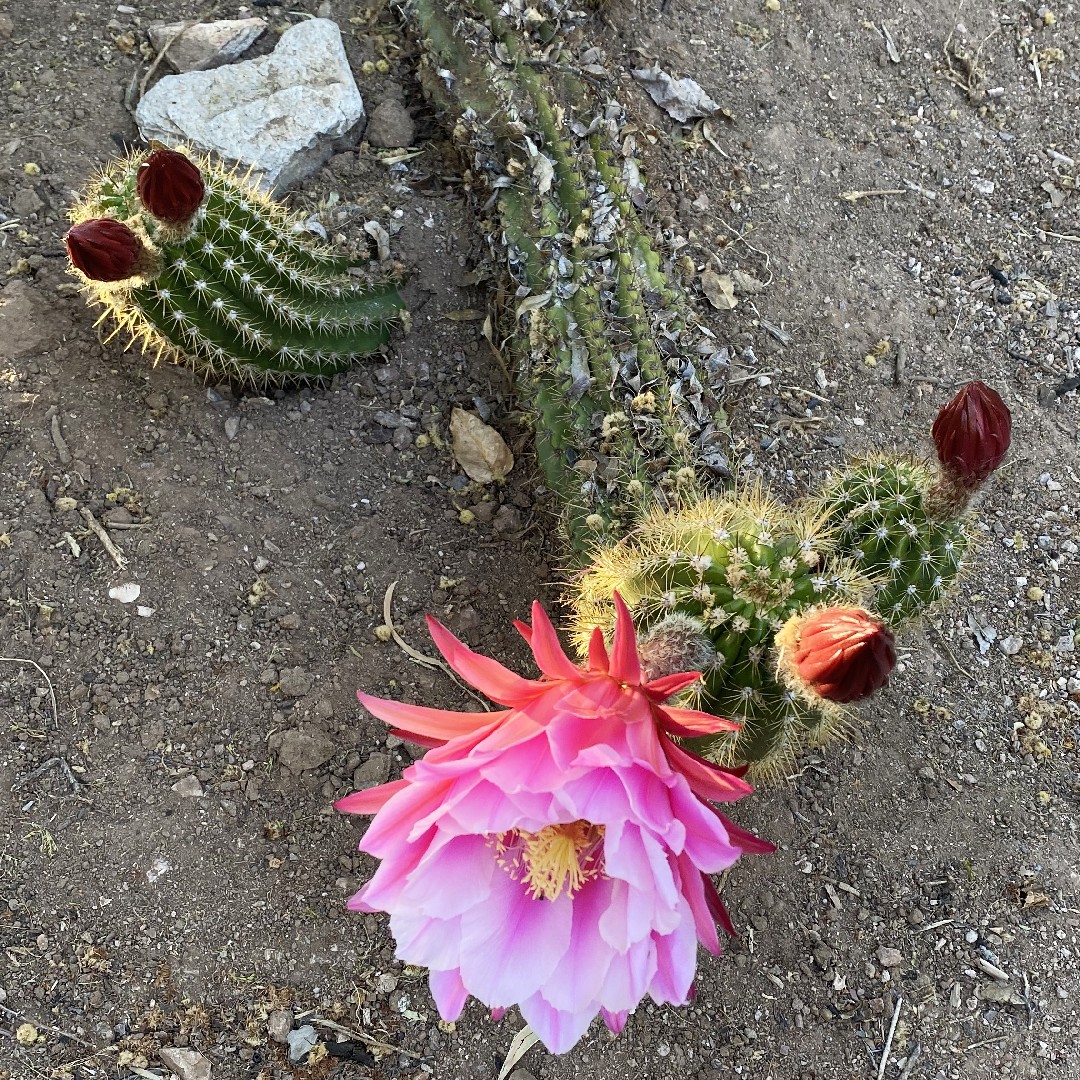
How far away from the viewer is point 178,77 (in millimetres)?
2596

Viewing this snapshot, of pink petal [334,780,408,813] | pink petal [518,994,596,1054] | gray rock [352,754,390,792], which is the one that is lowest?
gray rock [352,754,390,792]

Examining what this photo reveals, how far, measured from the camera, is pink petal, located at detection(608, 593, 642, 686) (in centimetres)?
139

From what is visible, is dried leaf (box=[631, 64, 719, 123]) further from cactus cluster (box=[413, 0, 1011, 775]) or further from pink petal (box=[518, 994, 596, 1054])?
pink petal (box=[518, 994, 596, 1054])

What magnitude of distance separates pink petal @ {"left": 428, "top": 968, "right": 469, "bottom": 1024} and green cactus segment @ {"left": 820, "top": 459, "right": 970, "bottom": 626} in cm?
101

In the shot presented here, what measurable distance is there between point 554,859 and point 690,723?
29cm

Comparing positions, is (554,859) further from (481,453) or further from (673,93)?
(673,93)

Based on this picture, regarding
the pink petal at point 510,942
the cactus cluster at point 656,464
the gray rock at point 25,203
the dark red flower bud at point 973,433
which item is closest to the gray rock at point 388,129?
the cactus cluster at point 656,464

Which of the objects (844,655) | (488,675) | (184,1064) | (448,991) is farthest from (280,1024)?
(844,655)

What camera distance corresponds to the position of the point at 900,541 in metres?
1.83

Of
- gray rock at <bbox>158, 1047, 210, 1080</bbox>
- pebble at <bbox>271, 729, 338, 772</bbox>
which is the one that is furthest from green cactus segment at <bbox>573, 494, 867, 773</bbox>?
gray rock at <bbox>158, 1047, 210, 1080</bbox>

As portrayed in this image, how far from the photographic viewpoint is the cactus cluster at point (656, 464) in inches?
65.4

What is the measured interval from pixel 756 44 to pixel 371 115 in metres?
1.29

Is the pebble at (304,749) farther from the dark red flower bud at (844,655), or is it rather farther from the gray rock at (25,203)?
the gray rock at (25,203)

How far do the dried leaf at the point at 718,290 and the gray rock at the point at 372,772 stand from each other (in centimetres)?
156
